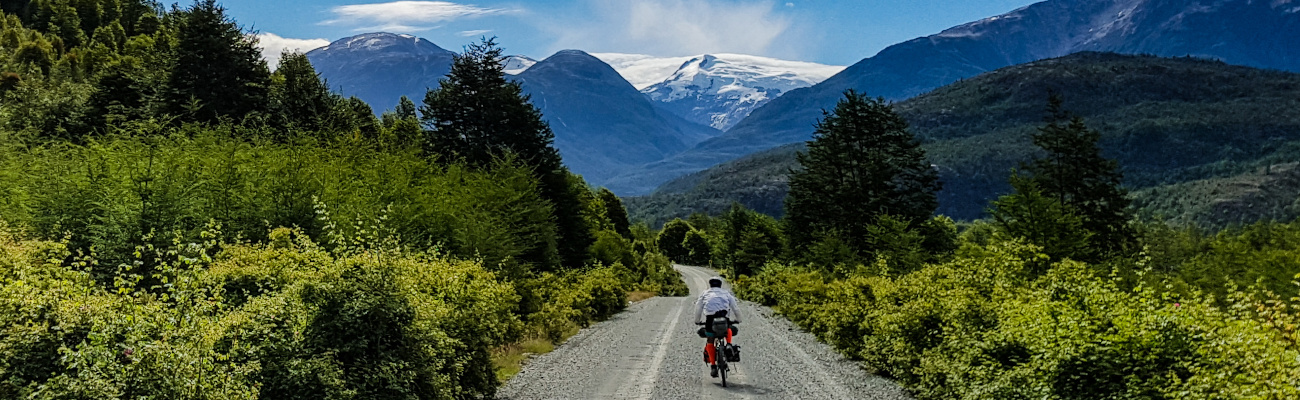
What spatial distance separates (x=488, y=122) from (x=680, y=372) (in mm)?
28770

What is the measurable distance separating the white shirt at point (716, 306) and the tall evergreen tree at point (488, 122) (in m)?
25.8

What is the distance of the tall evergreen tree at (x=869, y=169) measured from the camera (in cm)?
4088

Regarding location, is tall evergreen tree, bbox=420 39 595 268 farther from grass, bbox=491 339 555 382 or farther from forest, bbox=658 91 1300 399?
grass, bbox=491 339 555 382

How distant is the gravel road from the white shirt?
44.9 inches

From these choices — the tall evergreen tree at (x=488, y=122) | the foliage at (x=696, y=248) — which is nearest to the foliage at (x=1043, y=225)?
the tall evergreen tree at (x=488, y=122)

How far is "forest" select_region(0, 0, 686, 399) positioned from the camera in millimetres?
5664

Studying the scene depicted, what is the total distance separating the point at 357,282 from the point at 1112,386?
814 centimetres

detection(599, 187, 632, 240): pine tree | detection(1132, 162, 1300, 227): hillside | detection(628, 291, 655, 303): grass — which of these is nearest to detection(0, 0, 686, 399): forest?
detection(628, 291, 655, 303): grass

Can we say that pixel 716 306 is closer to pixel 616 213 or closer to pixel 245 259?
pixel 245 259

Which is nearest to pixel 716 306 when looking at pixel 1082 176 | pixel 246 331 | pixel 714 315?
pixel 714 315

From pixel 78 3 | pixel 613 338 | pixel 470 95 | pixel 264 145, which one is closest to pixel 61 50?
pixel 78 3

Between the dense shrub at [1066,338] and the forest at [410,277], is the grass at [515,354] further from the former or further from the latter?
the dense shrub at [1066,338]

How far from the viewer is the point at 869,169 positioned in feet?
134

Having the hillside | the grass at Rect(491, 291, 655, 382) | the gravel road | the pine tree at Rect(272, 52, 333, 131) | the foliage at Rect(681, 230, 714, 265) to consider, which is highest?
the hillside
